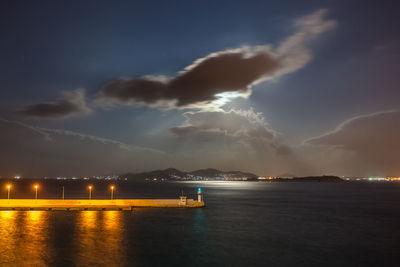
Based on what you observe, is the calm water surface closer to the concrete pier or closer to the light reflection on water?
the light reflection on water

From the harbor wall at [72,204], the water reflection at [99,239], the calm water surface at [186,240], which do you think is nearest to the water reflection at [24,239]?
the calm water surface at [186,240]

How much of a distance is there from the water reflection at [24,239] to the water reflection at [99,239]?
9.92ft

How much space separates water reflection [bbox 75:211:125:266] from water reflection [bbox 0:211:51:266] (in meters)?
3.02

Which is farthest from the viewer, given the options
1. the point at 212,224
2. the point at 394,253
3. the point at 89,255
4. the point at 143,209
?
the point at 143,209

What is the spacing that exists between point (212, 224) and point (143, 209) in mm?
16523

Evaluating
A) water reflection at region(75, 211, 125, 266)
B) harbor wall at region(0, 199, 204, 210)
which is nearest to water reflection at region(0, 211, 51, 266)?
water reflection at region(75, 211, 125, 266)

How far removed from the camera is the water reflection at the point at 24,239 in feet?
87.8

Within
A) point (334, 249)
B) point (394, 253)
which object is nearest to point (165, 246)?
point (334, 249)

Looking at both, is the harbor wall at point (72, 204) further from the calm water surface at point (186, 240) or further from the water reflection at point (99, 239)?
the water reflection at point (99, 239)

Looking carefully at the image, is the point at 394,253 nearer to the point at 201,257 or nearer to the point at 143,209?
the point at 201,257

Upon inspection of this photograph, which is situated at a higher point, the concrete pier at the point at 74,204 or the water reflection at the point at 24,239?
the concrete pier at the point at 74,204

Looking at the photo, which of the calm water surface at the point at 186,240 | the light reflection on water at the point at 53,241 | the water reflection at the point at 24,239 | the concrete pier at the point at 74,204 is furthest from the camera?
the concrete pier at the point at 74,204

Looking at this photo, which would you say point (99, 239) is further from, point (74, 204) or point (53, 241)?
point (74, 204)

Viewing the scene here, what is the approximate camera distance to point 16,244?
104 ft
